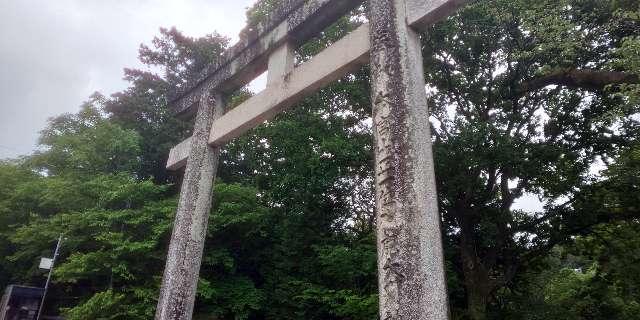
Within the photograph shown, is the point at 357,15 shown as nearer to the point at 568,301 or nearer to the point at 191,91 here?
the point at 191,91

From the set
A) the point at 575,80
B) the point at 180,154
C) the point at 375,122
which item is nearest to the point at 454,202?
the point at 575,80

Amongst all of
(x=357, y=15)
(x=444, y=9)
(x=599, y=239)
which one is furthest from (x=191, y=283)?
(x=599, y=239)

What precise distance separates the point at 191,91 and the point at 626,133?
32.4ft

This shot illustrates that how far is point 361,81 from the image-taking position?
10742 mm

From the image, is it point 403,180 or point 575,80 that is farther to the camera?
point 575,80

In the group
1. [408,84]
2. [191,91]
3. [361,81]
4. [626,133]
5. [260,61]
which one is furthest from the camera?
[361,81]

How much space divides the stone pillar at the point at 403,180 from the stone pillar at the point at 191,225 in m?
2.43

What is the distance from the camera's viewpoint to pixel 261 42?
4367 mm

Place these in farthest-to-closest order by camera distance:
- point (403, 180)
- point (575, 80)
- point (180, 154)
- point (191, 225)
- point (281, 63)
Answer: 1. point (575, 80)
2. point (180, 154)
3. point (191, 225)
4. point (281, 63)
5. point (403, 180)

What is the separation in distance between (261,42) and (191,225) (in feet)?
7.06

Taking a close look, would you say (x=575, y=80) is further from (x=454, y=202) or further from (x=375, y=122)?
(x=375, y=122)

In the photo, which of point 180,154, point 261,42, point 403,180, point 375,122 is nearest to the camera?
point 403,180

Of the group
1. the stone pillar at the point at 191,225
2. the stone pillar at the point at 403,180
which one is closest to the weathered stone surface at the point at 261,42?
the stone pillar at the point at 191,225

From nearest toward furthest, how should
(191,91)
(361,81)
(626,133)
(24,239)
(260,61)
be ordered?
(260,61) < (191,91) < (626,133) < (361,81) < (24,239)
